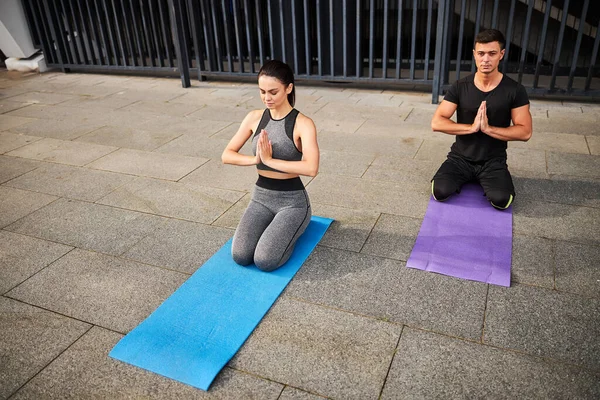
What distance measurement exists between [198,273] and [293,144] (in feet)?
3.60

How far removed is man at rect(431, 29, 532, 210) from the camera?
143 inches

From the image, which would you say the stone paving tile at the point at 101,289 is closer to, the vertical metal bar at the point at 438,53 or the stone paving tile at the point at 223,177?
the stone paving tile at the point at 223,177

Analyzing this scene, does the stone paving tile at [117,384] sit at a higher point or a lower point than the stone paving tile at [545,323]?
higher

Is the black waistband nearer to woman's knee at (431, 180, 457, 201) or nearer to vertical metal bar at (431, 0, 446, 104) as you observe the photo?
woman's knee at (431, 180, 457, 201)

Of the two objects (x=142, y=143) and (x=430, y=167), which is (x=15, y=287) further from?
(x=430, y=167)

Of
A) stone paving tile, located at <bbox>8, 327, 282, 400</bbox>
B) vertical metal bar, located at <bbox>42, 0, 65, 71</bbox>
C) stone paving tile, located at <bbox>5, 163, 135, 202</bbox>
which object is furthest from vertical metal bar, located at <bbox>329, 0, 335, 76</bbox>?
stone paving tile, located at <bbox>8, 327, 282, 400</bbox>

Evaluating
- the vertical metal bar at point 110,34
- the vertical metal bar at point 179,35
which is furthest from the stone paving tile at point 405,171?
the vertical metal bar at point 110,34

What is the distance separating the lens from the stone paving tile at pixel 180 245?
10.9 feet

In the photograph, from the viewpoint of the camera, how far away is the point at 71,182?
468cm

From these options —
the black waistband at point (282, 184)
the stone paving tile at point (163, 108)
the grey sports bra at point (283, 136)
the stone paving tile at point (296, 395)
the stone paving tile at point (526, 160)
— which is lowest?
the stone paving tile at point (526, 160)

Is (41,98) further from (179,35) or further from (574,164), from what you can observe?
(574,164)

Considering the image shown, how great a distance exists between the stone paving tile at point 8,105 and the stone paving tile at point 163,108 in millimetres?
1884

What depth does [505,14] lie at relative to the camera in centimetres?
Answer: 878

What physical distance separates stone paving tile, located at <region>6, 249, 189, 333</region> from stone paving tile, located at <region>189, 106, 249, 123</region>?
3539mm
